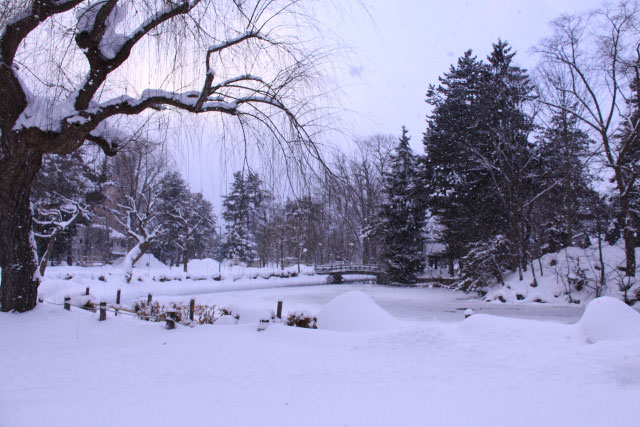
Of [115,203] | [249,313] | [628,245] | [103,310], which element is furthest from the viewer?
[115,203]

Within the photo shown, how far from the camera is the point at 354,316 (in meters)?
6.20

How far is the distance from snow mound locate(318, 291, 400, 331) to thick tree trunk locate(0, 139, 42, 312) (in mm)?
4865

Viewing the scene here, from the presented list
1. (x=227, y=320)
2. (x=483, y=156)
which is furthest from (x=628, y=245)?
(x=227, y=320)

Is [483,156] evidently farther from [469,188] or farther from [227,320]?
[227,320]

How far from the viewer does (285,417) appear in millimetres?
3365

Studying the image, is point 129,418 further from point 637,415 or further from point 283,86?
point 637,415

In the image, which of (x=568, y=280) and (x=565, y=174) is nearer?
(x=568, y=280)

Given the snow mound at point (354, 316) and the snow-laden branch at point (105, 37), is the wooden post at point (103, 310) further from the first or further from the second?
the snow mound at point (354, 316)

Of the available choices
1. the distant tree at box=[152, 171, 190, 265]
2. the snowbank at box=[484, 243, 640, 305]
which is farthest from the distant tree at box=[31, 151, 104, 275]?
the snowbank at box=[484, 243, 640, 305]

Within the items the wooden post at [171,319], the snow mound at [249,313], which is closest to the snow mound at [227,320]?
the snow mound at [249,313]

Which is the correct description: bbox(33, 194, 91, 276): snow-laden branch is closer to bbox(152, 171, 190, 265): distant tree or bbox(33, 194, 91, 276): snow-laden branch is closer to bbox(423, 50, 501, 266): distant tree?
bbox(152, 171, 190, 265): distant tree

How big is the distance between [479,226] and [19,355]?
23326mm

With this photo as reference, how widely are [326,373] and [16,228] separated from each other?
Answer: 18.0 feet

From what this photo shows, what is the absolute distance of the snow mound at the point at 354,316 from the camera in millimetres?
5984
